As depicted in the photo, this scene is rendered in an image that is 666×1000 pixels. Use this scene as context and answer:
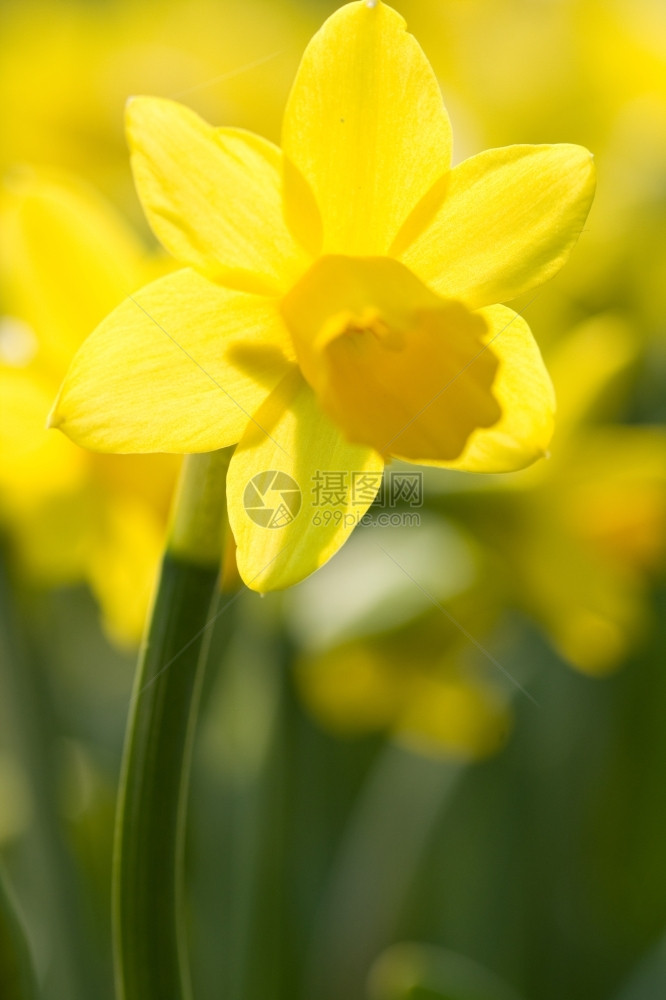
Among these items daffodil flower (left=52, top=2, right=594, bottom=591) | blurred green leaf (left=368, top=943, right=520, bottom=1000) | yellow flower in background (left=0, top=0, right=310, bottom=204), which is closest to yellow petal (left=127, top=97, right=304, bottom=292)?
daffodil flower (left=52, top=2, right=594, bottom=591)

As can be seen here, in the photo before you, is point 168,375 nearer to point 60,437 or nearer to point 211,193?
point 211,193

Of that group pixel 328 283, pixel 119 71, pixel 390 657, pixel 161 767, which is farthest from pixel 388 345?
pixel 119 71

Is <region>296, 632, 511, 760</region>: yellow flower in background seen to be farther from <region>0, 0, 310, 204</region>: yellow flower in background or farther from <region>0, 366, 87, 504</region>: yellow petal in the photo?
<region>0, 0, 310, 204</region>: yellow flower in background

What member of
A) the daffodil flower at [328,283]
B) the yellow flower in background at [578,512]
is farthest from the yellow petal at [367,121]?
the yellow flower in background at [578,512]

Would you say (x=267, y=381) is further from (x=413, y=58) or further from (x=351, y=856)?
(x=351, y=856)

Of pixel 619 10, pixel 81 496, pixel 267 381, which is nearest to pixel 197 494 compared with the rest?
pixel 267 381
